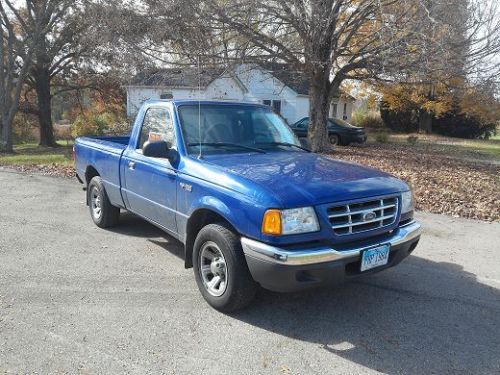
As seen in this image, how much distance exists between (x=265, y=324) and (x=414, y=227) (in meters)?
1.64

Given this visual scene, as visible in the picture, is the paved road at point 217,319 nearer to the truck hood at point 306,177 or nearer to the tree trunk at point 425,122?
the truck hood at point 306,177

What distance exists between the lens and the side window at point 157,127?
4758 millimetres

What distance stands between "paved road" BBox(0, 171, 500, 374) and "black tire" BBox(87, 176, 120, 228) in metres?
0.60

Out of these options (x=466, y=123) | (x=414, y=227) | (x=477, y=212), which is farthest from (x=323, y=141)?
(x=466, y=123)

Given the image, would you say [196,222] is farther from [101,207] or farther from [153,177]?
[101,207]

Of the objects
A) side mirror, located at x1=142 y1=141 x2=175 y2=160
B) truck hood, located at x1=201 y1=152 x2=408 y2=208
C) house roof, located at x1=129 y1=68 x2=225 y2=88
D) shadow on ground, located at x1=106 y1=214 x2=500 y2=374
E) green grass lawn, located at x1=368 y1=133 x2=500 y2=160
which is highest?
house roof, located at x1=129 y1=68 x2=225 y2=88

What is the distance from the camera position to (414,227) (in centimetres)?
412

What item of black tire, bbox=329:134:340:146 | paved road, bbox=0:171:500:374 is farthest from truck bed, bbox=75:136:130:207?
black tire, bbox=329:134:340:146

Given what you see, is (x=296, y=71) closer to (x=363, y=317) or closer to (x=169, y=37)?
(x=169, y=37)

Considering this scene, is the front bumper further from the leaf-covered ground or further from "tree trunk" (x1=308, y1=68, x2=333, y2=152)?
"tree trunk" (x1=308, y1=68, x2=333, y2=152)

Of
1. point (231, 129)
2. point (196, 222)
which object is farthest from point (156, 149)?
point (231, 129)

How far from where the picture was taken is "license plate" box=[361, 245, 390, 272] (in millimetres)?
3564

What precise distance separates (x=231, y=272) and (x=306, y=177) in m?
1.01

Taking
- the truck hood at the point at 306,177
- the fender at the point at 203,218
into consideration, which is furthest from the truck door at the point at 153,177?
the truck hood at the point at 306,177
